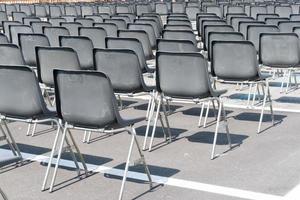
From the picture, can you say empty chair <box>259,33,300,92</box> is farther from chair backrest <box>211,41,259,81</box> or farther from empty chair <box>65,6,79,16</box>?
empty chair <box>65,6,79,16</box>

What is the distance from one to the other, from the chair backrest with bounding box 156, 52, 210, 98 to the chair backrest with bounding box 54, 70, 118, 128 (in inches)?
61.0

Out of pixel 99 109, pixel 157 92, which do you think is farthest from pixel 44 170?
pixel 157 92

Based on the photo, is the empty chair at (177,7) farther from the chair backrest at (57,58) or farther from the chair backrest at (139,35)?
the chair backrest at (57,58)

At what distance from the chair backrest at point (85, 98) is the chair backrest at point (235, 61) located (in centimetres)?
276

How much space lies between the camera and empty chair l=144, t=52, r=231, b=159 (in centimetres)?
652

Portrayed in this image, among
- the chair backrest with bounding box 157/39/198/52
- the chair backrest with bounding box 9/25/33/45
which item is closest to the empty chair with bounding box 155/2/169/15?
the chair backrest with bounding box 9/25/33/45

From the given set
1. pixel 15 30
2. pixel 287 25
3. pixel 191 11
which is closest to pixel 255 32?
pixel 287 25

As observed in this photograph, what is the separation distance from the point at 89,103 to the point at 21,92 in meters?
0.80

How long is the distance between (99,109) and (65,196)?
0.86m

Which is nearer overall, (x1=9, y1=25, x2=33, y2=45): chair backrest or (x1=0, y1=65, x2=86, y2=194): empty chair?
(x1=0, y1=65, x2=86, y2=194): empty chair

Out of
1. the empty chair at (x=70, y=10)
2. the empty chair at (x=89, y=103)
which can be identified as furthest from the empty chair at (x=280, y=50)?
the empty chair at (x=70, y=10)

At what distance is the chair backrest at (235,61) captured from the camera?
7.49 metres

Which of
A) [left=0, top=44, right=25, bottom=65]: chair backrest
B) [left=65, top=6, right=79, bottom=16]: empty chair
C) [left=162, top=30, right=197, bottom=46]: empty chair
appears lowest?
[left=65, top=6, right=79, bottom=16]: empty chair

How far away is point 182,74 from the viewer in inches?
261
